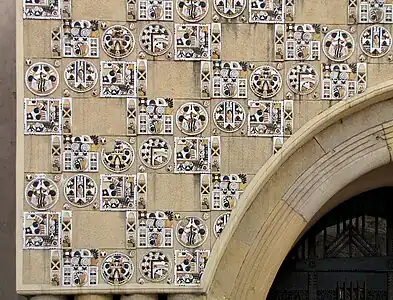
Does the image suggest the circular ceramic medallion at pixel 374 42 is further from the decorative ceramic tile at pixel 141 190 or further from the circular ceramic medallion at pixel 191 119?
the decorative ceramic tile at pixel 141 190

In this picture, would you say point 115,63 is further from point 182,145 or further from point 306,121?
point 306,121

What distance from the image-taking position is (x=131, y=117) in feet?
18.7

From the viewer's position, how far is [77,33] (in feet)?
18.7

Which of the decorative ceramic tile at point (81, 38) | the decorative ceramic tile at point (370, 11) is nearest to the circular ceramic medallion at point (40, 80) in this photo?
the decorative ceramic tile at point (81, 38)

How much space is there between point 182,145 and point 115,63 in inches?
30.6

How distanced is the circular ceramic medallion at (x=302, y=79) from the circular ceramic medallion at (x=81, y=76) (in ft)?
4.76

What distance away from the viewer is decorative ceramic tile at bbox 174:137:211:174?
5719 millimetres

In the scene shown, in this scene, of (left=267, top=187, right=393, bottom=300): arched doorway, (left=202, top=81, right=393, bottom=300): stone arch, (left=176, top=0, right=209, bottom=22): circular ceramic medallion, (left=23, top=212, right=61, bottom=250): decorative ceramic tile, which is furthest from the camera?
(left=267, top=187, right=393, bottom=300): arched doorway

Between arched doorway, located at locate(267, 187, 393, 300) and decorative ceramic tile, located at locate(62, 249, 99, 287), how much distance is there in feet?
6.71

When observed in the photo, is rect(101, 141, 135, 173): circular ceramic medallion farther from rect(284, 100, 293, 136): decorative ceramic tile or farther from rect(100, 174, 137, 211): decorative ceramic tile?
rect(284, 100, 293, 136): decorative ceramic tile

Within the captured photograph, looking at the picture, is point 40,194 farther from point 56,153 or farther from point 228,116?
point 228,116

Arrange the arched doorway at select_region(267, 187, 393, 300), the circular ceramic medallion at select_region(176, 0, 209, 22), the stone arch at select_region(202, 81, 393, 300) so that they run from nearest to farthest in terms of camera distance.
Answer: the circular ceramic medallion at select_region(176, 0, 209, 22)
the stone arch at select_region(202, 81, 393, 300)
the arched doorway at select_region(267, 187, 393, 300)

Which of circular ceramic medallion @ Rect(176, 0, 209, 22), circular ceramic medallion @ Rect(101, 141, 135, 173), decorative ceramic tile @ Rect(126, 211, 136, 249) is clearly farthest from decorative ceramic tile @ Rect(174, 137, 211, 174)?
circular ceramic medallion @ Rect(176, 0, 209, 22)

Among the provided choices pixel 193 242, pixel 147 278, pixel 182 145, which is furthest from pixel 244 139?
pixel 147 278
